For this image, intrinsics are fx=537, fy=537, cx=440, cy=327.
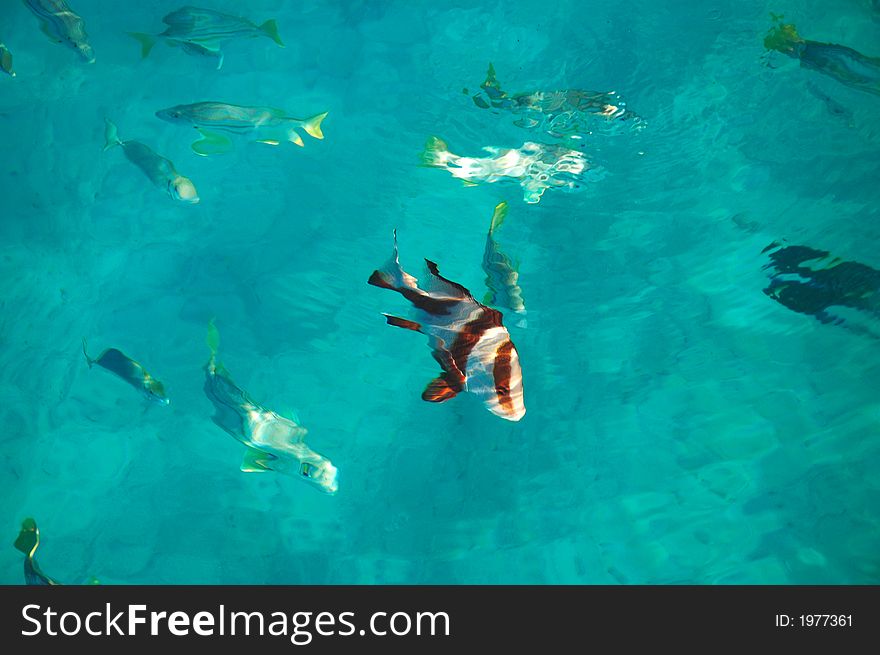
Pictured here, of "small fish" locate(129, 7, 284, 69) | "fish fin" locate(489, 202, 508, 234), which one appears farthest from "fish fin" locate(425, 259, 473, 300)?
"small fish" locate(129, 7, 284, 69)

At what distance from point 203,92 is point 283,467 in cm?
648

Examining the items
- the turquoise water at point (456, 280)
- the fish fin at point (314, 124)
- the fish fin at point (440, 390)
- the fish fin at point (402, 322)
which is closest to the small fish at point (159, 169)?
the fish fin at point (314, 124)

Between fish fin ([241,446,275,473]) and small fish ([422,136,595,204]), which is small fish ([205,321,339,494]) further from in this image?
small fish ([422,136,595,204])

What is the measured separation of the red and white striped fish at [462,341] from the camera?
2451mm

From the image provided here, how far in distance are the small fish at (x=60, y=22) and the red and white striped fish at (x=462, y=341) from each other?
561 centimetres

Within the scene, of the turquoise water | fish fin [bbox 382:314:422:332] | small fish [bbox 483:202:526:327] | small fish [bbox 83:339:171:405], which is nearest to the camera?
fish fin [bbox 382:314:422:332]

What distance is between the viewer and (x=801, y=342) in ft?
24.5

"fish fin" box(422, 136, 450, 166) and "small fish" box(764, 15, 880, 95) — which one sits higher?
"small fish" box(764, 15, 880, 95)

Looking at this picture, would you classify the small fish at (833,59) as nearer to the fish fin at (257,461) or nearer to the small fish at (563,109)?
the small fish at (563,109)

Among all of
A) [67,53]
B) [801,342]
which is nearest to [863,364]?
[801,342]

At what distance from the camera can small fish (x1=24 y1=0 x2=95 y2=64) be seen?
17.9 ft

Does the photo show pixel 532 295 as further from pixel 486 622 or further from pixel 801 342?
pixel 486 622

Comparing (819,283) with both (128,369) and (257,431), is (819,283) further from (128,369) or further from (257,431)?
(128,369)

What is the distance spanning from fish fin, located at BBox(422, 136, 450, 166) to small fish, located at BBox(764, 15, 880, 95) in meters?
4.22
